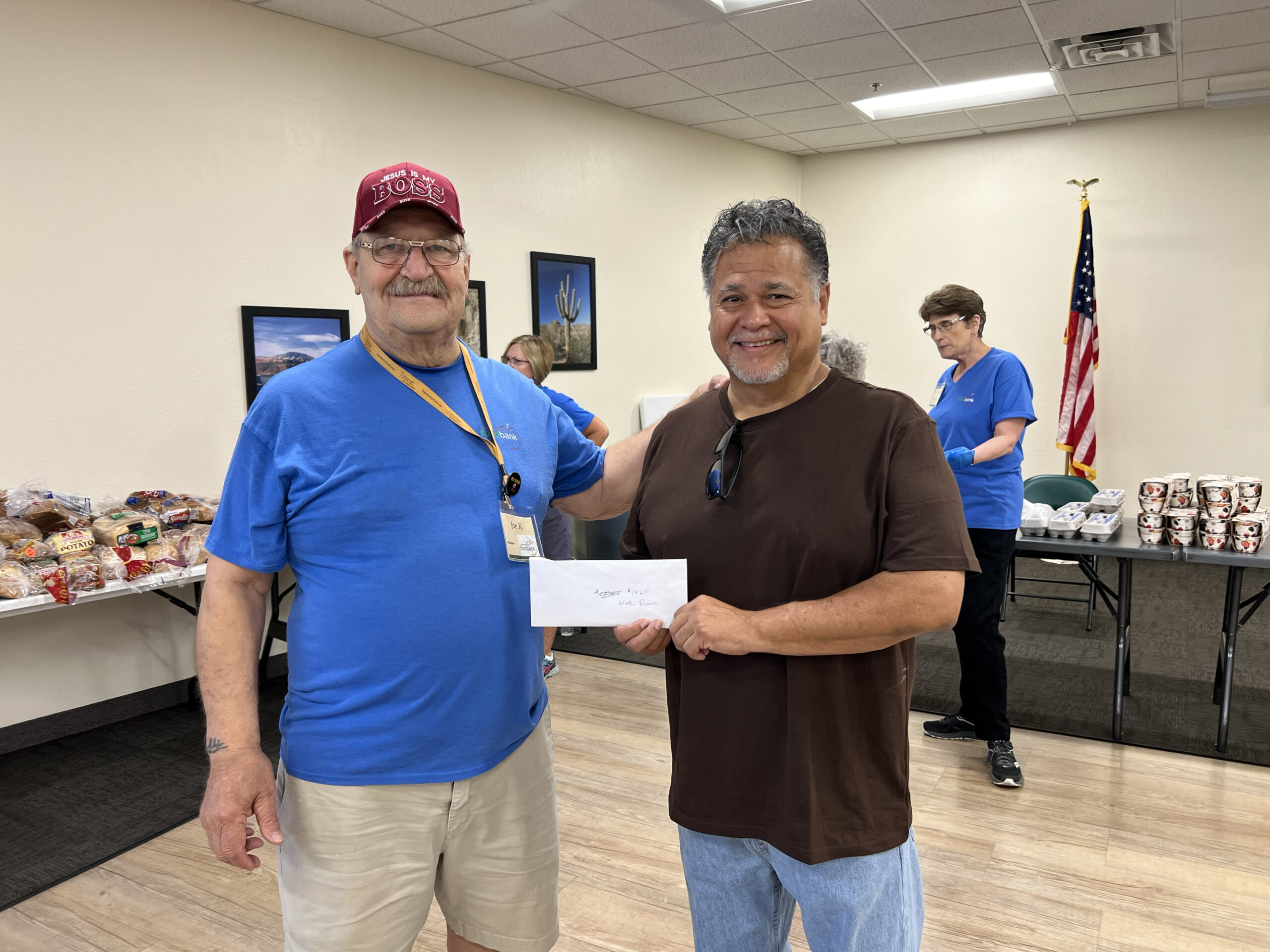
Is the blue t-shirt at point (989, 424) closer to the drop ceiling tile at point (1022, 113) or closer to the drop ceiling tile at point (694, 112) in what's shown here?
the drop ceiling tile at point (694, 112)

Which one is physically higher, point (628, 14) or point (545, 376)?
point (628, 14)

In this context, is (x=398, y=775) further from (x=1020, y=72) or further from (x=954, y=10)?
(x=1020, y=72)

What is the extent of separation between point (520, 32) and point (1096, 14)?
3.00m

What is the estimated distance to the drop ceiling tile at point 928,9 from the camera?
14.6 feet

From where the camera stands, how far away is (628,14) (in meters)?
4.45

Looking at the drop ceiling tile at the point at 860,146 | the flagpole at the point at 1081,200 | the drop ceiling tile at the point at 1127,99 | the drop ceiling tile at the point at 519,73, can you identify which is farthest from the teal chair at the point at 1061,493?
the drop ceiling tile at the point at 519,73

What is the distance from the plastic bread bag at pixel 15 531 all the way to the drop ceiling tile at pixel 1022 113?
6.48 meters

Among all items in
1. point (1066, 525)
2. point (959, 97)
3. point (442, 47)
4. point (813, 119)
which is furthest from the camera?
point (813, 119)

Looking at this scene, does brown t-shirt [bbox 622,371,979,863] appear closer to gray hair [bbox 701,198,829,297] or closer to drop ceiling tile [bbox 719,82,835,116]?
gray hair [bbox 701,198,829,297]

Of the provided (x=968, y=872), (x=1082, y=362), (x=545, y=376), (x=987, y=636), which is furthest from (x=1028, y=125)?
(x=968, y=872)

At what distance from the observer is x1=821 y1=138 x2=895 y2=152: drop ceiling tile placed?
770cm

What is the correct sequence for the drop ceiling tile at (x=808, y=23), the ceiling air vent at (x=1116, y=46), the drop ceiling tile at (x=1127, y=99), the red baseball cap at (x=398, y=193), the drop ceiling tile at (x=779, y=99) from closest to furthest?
1. the red baseball cap at (x=398, y=193)
2. the drop ceiling tile at (x=808, y=23)
3. the ceiling air vent at (x=1116, y=46)
4. the drop ceiling tile at (x=779, y=99)
5. the drop ceiling tile at (x=1127, y=99)

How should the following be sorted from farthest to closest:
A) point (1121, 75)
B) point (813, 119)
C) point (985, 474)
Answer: point (813, 119) < point (1121, 75) < point (985, 474)

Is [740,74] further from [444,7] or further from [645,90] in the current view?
[444,7]
